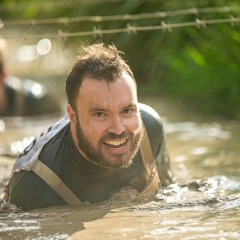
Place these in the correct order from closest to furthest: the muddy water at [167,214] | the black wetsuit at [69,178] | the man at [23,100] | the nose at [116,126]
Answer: the muddy water at [167,214]
the nose at [116,126]
the black wetsuit at [69,178]
the man at [23,100]

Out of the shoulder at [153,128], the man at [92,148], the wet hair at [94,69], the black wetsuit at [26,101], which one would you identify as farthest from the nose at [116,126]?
the black wetsuit at [26,101]

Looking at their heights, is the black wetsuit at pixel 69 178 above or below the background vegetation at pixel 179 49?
below

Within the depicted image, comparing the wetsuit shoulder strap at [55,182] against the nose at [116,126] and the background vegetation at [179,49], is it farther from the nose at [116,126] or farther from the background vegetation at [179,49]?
the background vegetation at [179,49]

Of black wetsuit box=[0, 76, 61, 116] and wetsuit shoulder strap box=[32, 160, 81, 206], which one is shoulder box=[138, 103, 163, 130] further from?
black wetsuit box=[0, 76, 61, 116]

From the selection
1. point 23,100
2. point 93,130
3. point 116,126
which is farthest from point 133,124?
point 23,100

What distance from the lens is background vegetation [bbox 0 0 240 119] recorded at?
31.4 ft

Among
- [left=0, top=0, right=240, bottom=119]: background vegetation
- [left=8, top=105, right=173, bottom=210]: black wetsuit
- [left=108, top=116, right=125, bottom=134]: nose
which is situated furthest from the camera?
[left=0, top=0, right=240, bottom=119]: background vegetation

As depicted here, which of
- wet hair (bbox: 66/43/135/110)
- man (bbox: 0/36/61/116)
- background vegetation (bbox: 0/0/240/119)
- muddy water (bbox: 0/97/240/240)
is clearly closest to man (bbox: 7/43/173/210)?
wet hair (bbox: 66/43/135/110)

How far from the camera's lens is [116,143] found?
5719 millimetres

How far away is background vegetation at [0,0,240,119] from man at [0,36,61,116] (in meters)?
0.73

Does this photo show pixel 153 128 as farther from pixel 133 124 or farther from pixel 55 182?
pixel 55 182

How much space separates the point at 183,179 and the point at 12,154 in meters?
2.31

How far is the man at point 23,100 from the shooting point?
1117cm

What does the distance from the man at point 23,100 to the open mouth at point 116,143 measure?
537 centimetres
